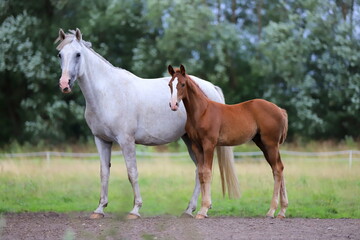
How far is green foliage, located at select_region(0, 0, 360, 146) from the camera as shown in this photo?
2280cm

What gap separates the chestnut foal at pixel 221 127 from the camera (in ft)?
27.4

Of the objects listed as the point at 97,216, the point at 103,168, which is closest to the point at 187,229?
the point at 97,216

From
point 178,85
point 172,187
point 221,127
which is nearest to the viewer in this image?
point 178,85

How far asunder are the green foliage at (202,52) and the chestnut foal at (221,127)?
46.6 feet

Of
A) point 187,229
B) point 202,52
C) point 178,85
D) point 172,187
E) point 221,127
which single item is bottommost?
point 172,187

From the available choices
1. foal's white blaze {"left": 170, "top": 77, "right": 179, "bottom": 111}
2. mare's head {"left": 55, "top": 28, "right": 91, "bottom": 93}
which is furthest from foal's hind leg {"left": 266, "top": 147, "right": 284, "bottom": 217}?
mare's head {"left": 55, "top": 28, "right": 91, "bottom": 93}

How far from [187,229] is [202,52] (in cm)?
1753

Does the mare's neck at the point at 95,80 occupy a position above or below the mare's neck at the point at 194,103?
above

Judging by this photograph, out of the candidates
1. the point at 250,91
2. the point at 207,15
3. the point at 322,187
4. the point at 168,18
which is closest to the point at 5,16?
the point at 168,18

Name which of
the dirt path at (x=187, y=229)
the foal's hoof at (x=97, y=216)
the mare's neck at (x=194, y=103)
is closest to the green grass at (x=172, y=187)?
the foal's hoof at (x=97, y=216)

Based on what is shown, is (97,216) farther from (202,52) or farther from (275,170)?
(202,52)

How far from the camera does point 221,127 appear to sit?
8516mm

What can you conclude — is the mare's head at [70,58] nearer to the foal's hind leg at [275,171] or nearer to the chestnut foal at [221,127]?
the chestnut foal at [221,127]

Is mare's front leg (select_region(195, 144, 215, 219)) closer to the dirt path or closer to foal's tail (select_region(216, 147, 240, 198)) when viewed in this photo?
the dirt path
